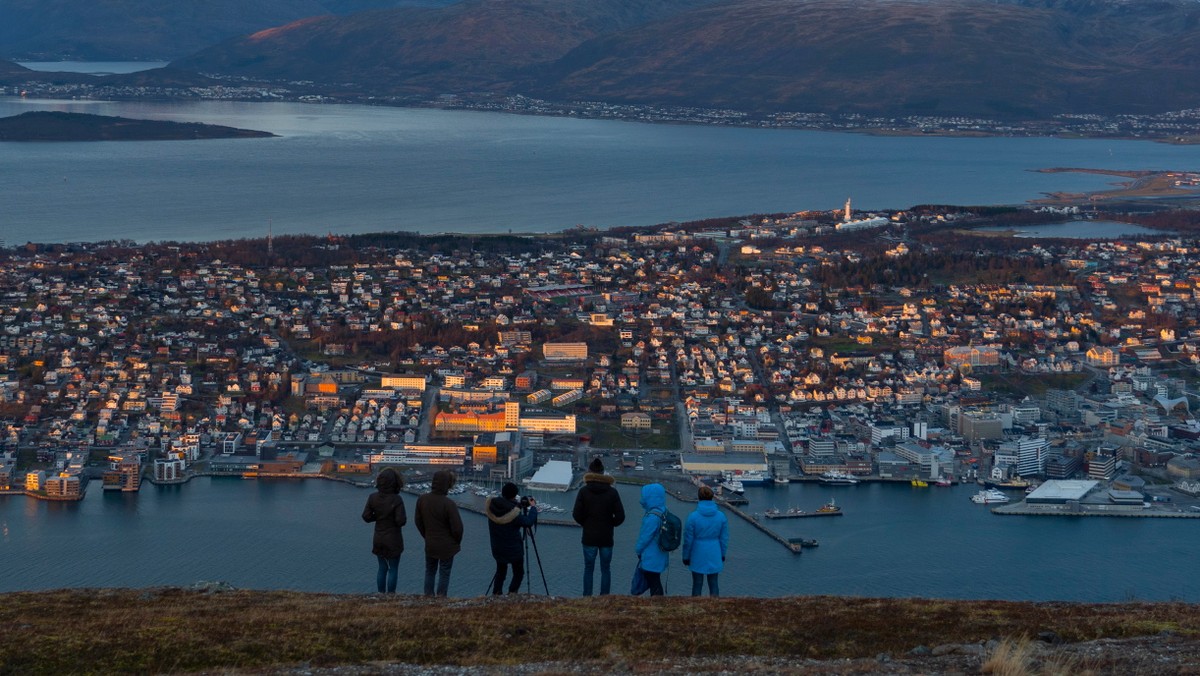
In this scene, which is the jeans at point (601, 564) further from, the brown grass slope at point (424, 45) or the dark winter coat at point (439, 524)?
the brown grass slope at point (424, 45)

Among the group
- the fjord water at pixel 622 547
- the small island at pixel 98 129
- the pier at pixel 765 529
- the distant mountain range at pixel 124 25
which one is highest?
the distant mountain range at pixel 124 25

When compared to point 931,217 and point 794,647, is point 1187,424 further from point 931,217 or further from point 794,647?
point 931,217

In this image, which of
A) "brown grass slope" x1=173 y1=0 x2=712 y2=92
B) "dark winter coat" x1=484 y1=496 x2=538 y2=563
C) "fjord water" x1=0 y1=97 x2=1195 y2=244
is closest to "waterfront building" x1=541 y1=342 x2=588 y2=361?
"fjord water" x1=0 y1=97 x2=1195 y2=244

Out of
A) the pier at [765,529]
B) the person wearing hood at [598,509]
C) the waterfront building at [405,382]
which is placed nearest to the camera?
the person wearing hood at [598,509]

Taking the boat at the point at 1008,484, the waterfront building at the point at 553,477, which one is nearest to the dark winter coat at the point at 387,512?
the waterfront building at the point at 553,477

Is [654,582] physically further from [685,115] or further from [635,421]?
[685,115]
